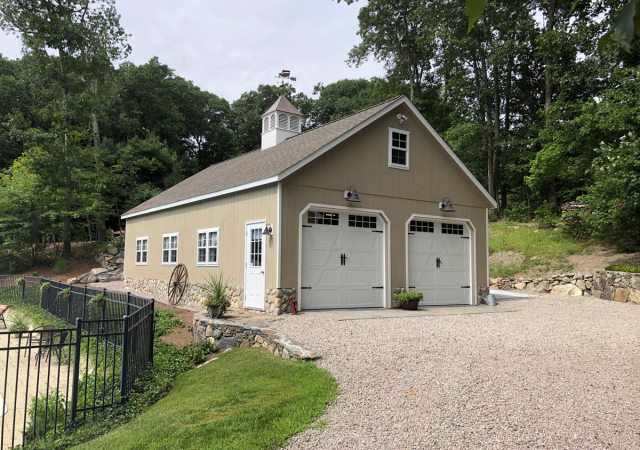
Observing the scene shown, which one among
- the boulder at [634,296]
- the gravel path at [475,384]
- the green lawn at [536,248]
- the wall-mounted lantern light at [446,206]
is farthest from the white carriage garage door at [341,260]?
the green lawn at [536,248]

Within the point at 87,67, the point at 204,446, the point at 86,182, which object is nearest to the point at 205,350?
the point at 204,446

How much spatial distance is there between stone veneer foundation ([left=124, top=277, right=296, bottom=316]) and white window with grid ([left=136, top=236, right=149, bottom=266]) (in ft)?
2.28

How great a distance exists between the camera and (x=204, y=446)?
437cm

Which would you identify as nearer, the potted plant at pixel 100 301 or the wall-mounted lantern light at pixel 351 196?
the potted plant at pixel 100 301

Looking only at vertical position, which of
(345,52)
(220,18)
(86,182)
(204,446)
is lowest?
(204,446)

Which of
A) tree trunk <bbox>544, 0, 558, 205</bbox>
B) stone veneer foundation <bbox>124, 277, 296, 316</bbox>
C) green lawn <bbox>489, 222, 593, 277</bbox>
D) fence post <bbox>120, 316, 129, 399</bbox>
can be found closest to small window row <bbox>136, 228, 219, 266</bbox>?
stone veneer foundation <bbox>124, 277, 296, 316</bbox>

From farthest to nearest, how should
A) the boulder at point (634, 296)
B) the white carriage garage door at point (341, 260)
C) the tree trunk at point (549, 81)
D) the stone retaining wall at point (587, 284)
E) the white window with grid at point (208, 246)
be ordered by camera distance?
the tree trunk at point (549, 81) < the stone retaining wall at point (587, 284) < the boulder at point (634, 296) < the white window with grid at point (208, 246) < the white carriage garage door at point (341, 260)

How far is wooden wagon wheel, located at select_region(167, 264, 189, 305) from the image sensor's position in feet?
48.0

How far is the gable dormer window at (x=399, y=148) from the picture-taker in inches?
503

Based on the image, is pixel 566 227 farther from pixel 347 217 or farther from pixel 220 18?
pixel 220 18

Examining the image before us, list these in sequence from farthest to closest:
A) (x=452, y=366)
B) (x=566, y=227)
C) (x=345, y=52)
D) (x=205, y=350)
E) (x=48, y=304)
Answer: (x=345, y=52) < (x=566, y=227) < (x=48, y=304) < (x=205, y=350) < (x=452, y=366)

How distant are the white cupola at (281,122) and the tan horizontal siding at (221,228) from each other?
15.4 feet

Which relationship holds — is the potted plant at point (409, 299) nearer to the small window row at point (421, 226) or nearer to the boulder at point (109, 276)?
the small window row at point (421, 226)

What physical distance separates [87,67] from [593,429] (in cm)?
2947
